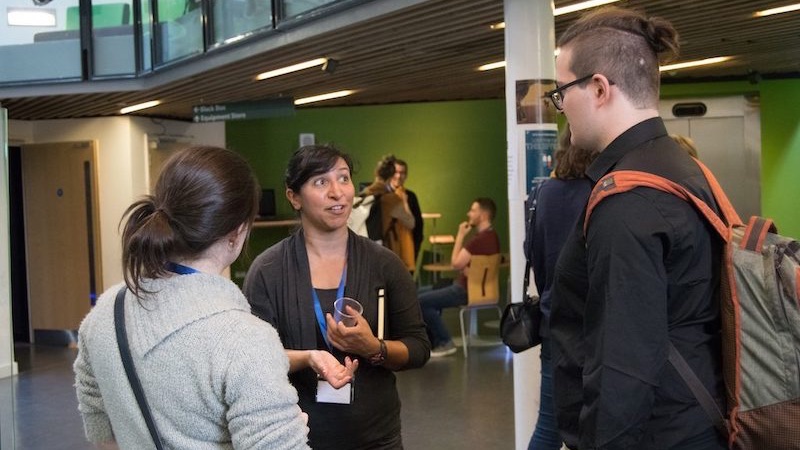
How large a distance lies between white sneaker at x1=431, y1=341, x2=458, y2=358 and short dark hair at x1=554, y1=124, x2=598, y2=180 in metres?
5.79

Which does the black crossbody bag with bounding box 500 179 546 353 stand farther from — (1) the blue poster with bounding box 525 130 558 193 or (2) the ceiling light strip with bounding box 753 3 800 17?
(2) the ceiling light strip with bounding box 753 3 800 17

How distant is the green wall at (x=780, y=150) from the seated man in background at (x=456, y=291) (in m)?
3.44

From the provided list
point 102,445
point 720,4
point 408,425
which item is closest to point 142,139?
point 408,425

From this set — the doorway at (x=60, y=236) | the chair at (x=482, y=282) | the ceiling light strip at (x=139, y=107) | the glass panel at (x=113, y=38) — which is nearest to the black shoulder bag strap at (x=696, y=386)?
the chair at (x=482, y=282)

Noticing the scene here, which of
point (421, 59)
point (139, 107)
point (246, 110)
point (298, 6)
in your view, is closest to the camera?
point (298, 6)

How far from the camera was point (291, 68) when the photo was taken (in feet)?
28.4

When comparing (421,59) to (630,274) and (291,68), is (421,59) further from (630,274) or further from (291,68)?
(630,274)

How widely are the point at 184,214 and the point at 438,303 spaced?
23.3 feet

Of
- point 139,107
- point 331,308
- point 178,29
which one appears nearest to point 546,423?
point 331,308

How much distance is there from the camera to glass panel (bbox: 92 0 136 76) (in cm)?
965

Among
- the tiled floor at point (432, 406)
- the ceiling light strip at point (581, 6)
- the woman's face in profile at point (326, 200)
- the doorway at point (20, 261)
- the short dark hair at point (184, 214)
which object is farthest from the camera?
the doorway at point (20, 261)

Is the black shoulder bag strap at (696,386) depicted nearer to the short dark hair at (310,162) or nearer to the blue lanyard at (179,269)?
the blue lanyard at (179,269)

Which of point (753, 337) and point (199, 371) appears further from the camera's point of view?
point (753, 337)

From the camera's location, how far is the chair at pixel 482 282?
8.64m
